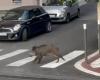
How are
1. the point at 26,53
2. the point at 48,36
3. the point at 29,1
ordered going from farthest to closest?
the point at 29,1, the point at 48,36, the point at 26,53

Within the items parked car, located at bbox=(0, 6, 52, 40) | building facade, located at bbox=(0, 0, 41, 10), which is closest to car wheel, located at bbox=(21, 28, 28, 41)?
parked car, located at bbox=(0, 6, 52, 40)

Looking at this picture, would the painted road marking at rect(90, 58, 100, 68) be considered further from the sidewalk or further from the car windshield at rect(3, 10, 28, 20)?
the car windshield at rect(3, 10, 28, 20)

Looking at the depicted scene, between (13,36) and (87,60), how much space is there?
6130 mm

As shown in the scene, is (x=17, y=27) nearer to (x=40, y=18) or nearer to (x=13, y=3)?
(x=40, y=18)

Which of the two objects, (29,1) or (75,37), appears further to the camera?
(29,1)

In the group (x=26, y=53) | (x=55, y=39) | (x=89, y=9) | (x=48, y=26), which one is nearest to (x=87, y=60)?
(x=26, y=53)

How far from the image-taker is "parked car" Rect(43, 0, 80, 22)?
2753 cm

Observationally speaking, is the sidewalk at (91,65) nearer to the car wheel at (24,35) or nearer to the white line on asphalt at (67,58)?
the white line on asphalt at (67,58)

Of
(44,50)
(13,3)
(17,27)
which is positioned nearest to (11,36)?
(17,27)

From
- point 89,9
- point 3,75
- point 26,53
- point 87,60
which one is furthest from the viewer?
point 89,9

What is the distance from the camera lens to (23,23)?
850 inches

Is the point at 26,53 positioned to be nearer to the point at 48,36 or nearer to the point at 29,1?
the point at 48,36

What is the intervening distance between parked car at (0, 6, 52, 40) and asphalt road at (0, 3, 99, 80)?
341mm

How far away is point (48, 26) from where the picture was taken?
79.4 ft
